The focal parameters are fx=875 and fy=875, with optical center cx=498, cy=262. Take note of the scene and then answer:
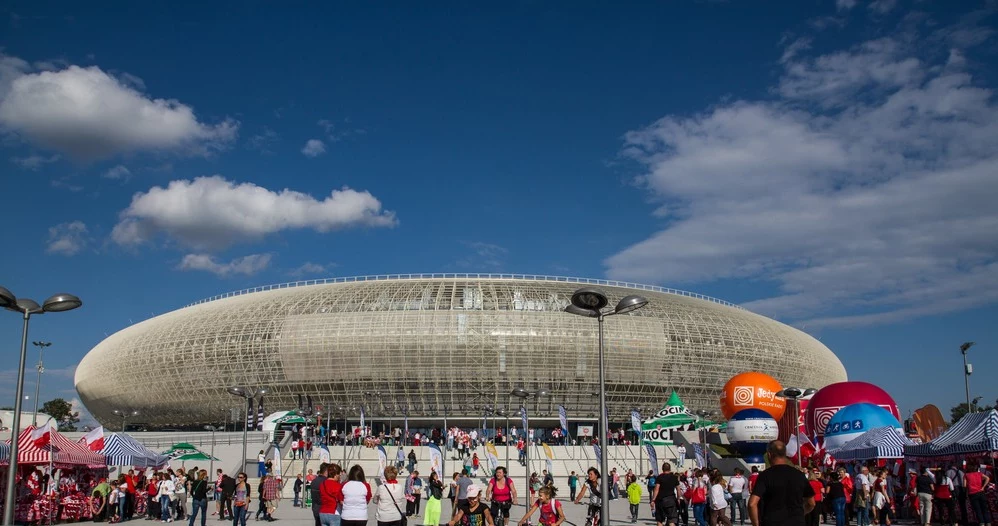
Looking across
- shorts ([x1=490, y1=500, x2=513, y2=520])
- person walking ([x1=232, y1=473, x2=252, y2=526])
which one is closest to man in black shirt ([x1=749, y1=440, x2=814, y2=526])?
shorts ([x1=490, y1=500, x2=513, y2=520])

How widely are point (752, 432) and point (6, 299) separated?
32548 mm

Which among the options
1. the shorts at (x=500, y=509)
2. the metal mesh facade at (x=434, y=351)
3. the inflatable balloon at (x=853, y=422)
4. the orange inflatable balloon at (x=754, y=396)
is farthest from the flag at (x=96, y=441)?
the metal mesh facade at (x=434, y=351)

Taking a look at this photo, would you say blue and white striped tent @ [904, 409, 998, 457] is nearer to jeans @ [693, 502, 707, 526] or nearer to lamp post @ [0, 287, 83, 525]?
jeans @ [693, 502, 707, 526]

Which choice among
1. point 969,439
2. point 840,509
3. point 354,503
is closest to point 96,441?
point 354,503

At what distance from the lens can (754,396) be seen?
46.5 m

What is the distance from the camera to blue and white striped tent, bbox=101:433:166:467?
27750 mm

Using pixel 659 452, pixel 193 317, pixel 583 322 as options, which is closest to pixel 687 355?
pixel 583 322

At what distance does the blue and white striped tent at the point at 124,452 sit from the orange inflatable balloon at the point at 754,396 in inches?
1181

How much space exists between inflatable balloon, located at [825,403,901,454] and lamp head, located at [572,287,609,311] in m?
16.0

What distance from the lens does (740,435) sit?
A: 41.0 m

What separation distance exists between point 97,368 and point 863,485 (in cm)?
8617

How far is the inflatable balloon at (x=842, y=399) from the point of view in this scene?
118ft

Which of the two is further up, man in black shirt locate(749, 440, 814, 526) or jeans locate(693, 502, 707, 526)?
man in black shirt locate(749, 440, 814, 526)

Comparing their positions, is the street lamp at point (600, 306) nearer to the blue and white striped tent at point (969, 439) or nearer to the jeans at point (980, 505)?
the jeans at point (980, 505)
